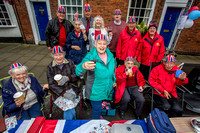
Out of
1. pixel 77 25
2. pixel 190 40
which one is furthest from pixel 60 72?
pixel 190 40

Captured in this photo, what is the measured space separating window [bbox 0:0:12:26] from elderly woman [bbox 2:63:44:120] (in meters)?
7.23

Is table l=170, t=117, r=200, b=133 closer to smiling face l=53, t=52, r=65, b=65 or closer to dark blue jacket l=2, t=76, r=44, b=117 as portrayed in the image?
smiling face l=53, t=52, r=65, b=65

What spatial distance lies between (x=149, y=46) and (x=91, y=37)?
1737 millimetres

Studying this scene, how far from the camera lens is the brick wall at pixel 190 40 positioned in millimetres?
6155

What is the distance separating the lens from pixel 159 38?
2822 mm

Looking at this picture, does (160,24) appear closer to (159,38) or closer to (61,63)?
(159,38)

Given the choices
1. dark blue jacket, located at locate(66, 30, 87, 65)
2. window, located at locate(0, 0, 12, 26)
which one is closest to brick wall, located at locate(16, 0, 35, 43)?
window, located at locate(0, 0, 12, 26)

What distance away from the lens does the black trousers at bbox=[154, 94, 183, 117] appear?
2.11 m

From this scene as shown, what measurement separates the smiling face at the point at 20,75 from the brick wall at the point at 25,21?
632cm

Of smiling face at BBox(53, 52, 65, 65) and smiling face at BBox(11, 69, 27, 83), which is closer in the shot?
smiling face at BBox(11, 69, 27, 83)

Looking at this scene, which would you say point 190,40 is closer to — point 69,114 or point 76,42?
point 76,42

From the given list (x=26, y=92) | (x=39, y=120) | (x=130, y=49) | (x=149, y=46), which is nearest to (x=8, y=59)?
(x=26, y=92)

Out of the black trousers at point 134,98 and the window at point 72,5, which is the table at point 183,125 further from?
the window at point 72,5

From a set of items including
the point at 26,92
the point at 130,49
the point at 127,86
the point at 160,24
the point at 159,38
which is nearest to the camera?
the point at 26,92
